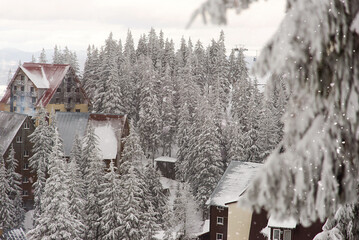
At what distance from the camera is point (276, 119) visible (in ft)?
201

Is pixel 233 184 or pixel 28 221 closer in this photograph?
pixel 233 184

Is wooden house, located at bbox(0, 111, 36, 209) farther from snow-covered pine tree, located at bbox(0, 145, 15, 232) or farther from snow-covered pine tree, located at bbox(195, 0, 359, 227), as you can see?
snow-covered pine tree, located at bbox(195, 0, 359, 227)

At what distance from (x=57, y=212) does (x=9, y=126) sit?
22951 millimetres

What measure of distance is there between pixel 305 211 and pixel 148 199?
1588 inches

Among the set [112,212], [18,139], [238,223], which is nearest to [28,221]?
[18,139]

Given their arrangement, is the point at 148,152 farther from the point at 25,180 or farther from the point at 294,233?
the point at 294,233

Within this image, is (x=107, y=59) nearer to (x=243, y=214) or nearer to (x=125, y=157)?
(x=125, y=157)

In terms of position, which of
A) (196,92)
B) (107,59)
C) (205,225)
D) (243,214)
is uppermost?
(107,59)

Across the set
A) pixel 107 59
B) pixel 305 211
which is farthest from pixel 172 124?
pixel 305 211

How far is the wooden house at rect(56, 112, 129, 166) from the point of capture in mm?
50781

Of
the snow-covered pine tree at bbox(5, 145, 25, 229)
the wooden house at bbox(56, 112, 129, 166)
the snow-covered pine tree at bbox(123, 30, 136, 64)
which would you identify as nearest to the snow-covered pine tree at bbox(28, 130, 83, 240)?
the snow-covered pine tree at bbox(5, 145, 25, 229)

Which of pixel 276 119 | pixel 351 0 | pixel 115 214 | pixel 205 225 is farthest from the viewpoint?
pixel 276 119

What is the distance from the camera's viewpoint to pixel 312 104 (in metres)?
4.27

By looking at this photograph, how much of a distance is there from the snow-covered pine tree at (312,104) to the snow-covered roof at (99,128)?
45945mm
